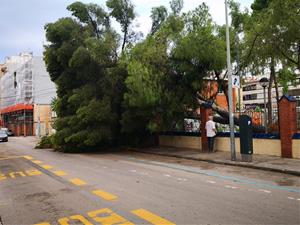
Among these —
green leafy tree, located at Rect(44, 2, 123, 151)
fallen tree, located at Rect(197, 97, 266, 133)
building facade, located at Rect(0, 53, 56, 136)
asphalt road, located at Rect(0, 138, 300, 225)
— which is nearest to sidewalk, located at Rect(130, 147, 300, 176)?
asphalt road, located at Rect(0, 138, 300, 225)

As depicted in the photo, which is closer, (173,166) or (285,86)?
(173,166)

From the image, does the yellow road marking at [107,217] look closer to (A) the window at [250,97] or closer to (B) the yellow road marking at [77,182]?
(B) the yellow road marking at [77,182]

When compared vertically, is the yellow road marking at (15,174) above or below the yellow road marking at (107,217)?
above

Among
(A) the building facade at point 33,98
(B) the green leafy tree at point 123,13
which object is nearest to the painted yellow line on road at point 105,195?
(B) the green leafy tree at point 123,13

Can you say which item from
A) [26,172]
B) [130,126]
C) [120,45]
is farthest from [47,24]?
[26,172]

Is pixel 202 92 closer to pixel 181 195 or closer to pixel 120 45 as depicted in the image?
pixel 120 45

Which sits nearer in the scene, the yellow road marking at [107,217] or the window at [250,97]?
the yellow road marking at [107,217]

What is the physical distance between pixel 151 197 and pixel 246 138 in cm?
711

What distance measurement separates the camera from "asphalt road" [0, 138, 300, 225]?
664 cm

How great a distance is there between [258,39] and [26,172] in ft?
38.5

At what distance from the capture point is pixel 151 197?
326 inches

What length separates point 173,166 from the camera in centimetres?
1409

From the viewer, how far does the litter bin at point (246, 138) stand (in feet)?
46.2

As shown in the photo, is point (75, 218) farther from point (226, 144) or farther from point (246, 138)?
point (226, 144)
